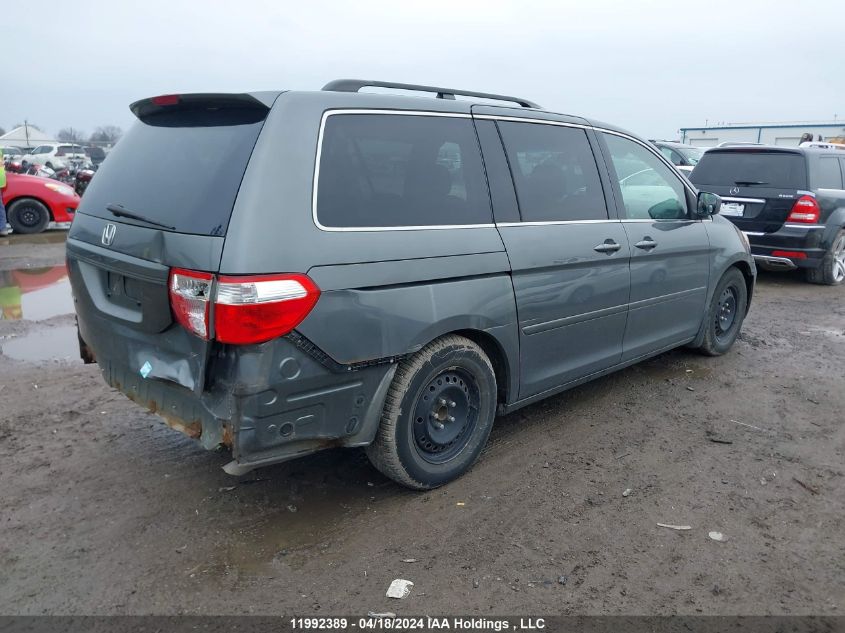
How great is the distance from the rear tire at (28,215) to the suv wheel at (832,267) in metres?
13.0

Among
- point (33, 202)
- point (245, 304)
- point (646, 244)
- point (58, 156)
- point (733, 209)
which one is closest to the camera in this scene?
point (245, 304)

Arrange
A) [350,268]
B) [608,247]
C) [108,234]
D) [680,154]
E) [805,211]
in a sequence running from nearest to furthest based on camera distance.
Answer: [350,268]
[108,234]
[608,247]
[805,211]
[680,154]

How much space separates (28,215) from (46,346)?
8.35 meters

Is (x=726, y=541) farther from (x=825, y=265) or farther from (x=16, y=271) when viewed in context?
(x=16, y=271)

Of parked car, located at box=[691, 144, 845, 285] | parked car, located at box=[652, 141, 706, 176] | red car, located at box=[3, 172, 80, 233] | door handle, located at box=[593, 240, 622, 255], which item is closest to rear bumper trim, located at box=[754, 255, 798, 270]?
parked car, located at box=[691, 144, 845, 285]

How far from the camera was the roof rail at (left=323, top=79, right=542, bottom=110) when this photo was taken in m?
3.22

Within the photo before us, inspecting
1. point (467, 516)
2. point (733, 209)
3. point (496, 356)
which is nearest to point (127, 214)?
point (496, 356)

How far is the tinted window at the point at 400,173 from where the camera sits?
2.88m

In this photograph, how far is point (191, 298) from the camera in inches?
104

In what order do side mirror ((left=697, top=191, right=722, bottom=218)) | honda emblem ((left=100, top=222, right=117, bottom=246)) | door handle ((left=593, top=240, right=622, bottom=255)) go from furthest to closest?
side mirror ((left=697, top=191, right=722, bottom=218)) < door handle ((left=593, top=240, right=622, bottom=255)) < honda emblem ((left=100, top=222, right=117, bottom=246))

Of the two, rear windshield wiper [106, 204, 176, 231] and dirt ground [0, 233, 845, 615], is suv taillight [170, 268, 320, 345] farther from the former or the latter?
dirt ground [0, 233, 845, 615]

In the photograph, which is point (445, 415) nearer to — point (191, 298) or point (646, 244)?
point (191, 298)

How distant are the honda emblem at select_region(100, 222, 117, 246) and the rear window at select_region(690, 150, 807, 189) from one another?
7703 millimetres

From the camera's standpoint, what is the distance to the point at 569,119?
4.12 m
